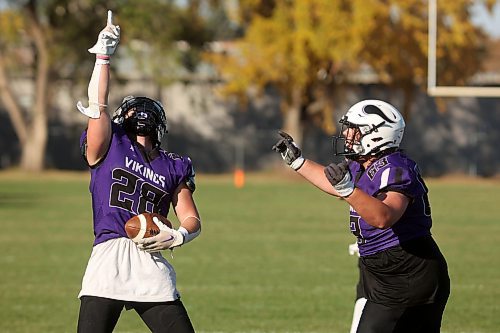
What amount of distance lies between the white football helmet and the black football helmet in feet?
2.96

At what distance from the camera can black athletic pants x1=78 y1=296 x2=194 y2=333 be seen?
5227mm

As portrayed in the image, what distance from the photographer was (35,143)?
3672 cm

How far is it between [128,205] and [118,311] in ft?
1.64

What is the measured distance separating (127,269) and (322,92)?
31.5 meters

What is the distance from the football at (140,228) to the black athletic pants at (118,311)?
33 centimetres

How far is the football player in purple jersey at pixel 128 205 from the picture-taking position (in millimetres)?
5277

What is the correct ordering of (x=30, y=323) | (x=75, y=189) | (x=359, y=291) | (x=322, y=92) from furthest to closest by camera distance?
(x=322, y=92)
(x=75, y=189)
(x=30, y=323)
(x=359, y=291)

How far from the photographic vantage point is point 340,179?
5.07 m

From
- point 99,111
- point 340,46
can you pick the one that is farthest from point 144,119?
point 340,46

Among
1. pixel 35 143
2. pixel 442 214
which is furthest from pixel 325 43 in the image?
pixel 442 214

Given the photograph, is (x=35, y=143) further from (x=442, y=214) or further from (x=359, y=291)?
(x=359, y=291)

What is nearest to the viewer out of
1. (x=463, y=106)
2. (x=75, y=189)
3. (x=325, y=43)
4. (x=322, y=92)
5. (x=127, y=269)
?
(x=127, y=269)

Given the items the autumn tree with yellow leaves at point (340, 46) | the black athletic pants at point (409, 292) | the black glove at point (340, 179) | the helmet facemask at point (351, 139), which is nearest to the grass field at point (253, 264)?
the black athletic pants at point (409, 292)

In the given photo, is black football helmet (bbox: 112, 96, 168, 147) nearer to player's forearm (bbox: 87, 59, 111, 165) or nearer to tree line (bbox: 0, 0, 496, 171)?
player's forearm (bbox: 87, 59, 111, 165)
